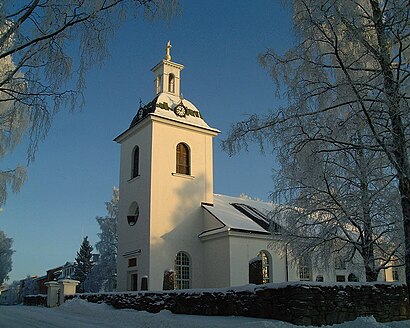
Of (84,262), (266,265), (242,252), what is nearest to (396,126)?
(242,252)

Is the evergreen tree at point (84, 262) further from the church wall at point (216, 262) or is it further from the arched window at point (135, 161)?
the church wall at point (216, 262)

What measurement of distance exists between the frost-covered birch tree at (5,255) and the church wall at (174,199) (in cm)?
3362

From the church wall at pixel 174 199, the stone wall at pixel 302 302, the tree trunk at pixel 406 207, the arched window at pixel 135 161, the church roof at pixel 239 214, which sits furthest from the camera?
the arched window at pixel 135 161

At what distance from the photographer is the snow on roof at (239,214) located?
23.5 metres

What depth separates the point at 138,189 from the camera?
2519cm

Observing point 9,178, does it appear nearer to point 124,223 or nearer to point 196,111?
point 124,223

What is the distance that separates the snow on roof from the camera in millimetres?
23469

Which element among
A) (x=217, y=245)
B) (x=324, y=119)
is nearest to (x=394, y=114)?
(x=324, y=119)

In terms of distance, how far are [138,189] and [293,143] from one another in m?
15.5

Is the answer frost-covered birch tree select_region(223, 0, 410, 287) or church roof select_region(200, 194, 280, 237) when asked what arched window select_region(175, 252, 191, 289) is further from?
frost-covered birch tree select_region(223, 0, 410, 287)

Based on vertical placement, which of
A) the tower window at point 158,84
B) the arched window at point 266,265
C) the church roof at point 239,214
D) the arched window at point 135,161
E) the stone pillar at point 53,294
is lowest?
the stone pillar at point 53,294

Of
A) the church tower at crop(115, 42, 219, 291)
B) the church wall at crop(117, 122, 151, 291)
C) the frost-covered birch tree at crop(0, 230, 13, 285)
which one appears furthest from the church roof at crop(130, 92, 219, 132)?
the frost-covered birch tree at crop(0, 230, 13, 285)

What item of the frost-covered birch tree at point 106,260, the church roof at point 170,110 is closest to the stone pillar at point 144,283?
the church roof at point 170,110

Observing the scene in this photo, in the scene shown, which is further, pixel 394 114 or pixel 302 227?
pixel 302 227
